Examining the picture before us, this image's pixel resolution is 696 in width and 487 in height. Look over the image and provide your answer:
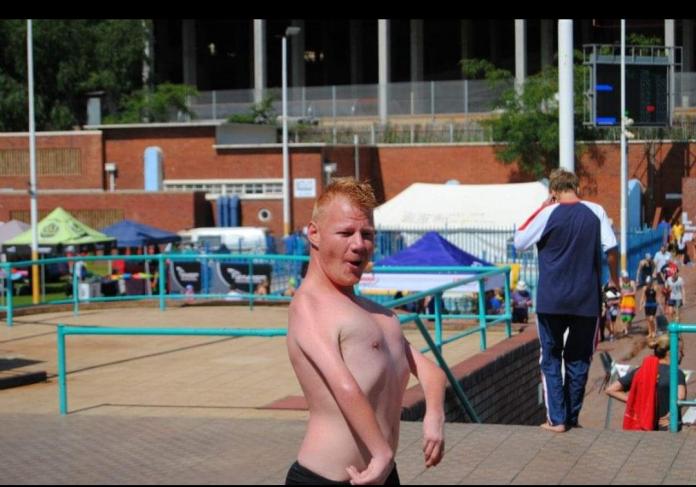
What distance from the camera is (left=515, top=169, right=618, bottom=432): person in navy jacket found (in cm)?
756

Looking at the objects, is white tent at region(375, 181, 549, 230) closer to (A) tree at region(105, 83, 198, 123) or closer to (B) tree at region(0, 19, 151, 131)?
(A) tree at region(105, 83, 198, 123)

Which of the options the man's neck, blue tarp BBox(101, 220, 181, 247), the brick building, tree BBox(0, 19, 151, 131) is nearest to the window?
the brick building

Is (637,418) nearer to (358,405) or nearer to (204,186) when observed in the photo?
(358,405)

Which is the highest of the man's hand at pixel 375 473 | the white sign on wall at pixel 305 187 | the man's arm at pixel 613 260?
the white sign on wall at pixel 305 187

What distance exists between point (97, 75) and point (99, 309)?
4787 centimetres

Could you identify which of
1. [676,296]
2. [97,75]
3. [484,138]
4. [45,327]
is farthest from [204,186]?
[676,296]

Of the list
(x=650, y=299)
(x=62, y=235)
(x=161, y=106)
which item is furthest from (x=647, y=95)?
(x=161, y=106)

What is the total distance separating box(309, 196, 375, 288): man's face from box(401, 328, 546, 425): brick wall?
18.8 feet

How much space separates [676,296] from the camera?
45.5ft

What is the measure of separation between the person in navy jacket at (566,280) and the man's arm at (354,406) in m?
4.53

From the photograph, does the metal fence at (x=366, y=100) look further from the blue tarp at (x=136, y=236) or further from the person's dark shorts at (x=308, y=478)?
the person's dark shorts at (x=308, y=478)

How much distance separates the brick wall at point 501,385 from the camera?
34.8ft

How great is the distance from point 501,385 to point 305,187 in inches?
1411

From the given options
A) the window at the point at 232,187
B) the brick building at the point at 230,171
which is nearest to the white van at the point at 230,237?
the brick building at the point at 230,171
